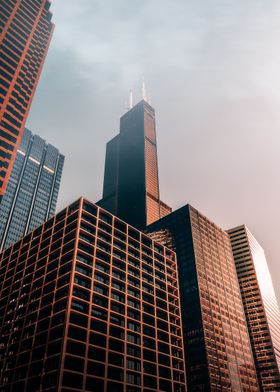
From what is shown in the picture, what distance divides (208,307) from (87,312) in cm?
8483

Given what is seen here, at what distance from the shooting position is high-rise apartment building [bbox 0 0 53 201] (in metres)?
93.9

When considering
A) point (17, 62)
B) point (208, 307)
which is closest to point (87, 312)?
point (17, 62)

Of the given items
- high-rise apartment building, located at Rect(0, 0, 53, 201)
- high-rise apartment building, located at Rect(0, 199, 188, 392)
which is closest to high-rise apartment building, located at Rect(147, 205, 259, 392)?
high-rise apartment building, located at Rect(0, 199, 188, 392)

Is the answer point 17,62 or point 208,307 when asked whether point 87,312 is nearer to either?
point 17,62

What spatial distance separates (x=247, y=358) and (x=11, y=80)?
14700 cm

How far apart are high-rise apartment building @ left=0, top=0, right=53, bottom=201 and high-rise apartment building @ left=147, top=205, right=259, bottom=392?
315 feet

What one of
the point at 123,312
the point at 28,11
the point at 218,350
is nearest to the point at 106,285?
the point at 123,312

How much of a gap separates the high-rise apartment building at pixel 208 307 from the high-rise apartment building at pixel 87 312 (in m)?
35.3

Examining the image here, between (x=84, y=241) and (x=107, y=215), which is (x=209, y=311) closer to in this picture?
(x=107, y=215)

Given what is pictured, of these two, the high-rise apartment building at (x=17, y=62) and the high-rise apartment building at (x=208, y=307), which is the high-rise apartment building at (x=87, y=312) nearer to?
the high-rise apartment building at (x=17, y=62)

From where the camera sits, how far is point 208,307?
150375 millimetres

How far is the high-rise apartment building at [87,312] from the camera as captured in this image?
240 feet

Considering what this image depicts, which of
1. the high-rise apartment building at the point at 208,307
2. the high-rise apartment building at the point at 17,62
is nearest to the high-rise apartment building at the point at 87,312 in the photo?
the high-rise apartment building at the point at 17,62

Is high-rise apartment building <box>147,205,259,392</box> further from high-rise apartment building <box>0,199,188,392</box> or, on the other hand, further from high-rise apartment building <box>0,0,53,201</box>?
high-rise apartment building <box>0,0,53,201</box>
